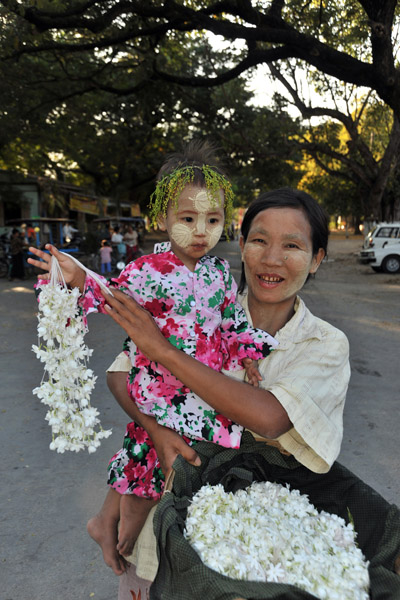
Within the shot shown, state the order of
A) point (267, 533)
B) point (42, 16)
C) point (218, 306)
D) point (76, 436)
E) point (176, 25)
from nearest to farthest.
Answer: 1. point (267, 533)
2. point (76, 436)
3. point (218, 306)
4. point (42, 16)
5. point (176, 25)

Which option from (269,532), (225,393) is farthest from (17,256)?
(269,532)

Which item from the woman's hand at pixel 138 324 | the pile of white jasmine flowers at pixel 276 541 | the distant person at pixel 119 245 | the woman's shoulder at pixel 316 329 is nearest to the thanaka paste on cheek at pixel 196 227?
the woman's hand at pixel 138 324

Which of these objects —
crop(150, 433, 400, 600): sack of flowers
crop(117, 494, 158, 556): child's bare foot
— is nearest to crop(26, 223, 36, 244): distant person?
crop(117, 494, 158, 556): child's bare foot

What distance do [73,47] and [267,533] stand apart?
11471 mm

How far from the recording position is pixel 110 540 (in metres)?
1.80

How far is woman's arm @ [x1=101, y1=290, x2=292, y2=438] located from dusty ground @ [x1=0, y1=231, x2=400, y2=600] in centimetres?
195

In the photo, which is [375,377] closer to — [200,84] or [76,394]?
[76,394]

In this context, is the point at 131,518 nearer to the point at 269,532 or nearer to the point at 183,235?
the point at 269,532

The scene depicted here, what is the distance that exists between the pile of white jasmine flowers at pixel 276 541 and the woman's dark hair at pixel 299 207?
0.93 m

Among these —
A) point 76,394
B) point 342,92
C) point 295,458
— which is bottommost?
point 295,458

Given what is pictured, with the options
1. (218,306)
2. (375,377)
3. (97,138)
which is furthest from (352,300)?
(97,138)

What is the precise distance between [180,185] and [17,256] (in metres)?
15.8

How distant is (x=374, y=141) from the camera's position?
33312 mm

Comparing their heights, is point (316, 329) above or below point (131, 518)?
above
